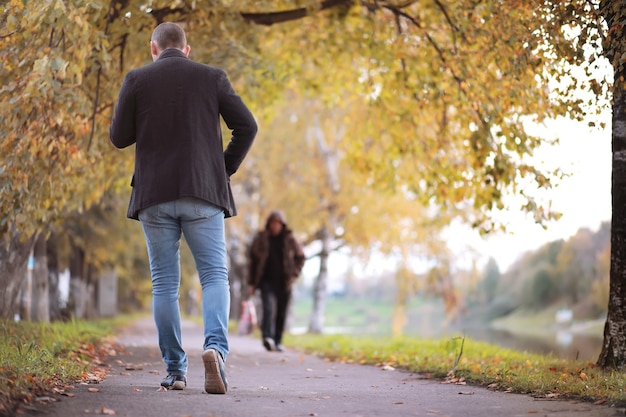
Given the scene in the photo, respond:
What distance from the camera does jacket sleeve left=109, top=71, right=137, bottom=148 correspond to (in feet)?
17.3

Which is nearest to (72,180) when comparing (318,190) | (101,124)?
(101,124)

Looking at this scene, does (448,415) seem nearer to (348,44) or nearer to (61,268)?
(348,44)

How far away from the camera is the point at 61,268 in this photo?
2022 cm

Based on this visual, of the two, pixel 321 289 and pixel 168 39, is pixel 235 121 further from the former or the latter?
pixel 321 289

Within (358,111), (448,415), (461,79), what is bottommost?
(448,415)

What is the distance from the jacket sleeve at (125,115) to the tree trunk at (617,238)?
4.08 meters

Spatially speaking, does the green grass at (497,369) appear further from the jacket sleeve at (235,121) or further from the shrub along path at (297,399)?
the jacket sleeve at (235,121)

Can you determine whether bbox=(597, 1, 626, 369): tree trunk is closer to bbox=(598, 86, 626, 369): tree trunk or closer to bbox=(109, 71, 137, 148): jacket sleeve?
bbox=(598, 86, 626, 369): tree trunk

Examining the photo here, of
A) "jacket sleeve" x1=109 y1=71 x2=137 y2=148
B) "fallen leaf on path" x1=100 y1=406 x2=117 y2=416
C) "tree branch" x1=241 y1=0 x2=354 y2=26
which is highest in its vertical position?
"tree branch" x1=241 y1=0 x2=354 y2=26

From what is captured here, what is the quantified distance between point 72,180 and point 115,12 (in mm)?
2204

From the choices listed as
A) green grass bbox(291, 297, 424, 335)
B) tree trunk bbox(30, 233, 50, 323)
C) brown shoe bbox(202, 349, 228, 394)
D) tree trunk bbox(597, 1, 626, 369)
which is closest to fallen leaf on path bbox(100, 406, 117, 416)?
brown shoe bbox(202, 349, 228, 394)

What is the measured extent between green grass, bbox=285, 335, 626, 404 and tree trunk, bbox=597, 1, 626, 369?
23 cm

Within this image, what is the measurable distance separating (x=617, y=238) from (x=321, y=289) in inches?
736

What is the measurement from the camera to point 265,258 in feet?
40.0
